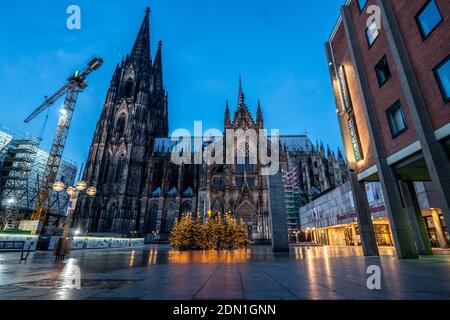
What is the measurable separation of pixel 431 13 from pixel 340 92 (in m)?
7.57

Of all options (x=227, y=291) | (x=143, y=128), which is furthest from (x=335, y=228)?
(x=143, y=128)

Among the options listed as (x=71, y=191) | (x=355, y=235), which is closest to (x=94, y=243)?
(x=71, y=191)

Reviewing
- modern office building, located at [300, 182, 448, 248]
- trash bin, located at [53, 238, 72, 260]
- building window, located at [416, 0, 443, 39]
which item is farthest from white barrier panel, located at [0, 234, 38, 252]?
building window, located at [416, 0, 443, 39]

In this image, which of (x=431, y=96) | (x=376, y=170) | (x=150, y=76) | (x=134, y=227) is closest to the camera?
(x=431, y=96)

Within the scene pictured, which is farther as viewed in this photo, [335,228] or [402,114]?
[335,228]

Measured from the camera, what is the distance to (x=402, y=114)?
11.4 meters

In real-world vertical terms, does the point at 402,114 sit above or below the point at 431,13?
below

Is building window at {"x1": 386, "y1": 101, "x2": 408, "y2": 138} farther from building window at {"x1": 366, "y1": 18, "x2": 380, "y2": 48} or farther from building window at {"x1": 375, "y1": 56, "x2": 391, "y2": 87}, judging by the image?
building window at {"x1": 366, "y1": 18, "x2": 380, "y2": 48}

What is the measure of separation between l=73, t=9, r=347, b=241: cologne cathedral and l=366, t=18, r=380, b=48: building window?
3410 centimetres

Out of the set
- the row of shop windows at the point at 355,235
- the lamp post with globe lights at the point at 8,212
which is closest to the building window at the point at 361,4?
the row of shop windows at the point at 355,235

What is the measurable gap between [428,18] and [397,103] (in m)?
3.74

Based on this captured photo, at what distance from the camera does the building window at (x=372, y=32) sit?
12.9 meters

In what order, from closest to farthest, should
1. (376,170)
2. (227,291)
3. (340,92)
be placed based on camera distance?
(227,291), (376,170), (340,92)
